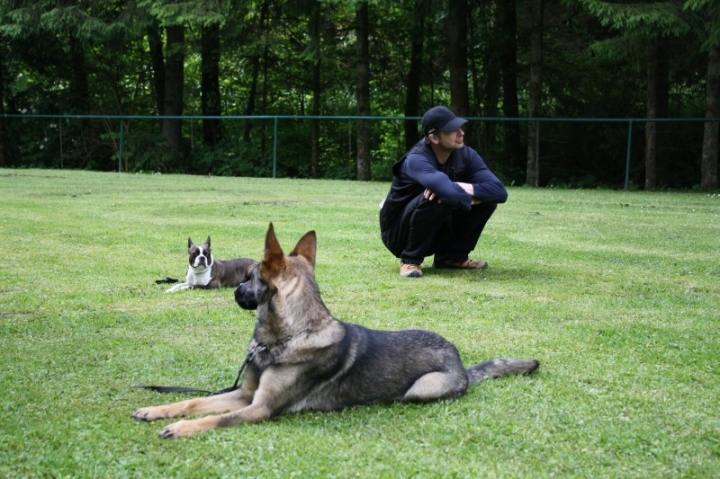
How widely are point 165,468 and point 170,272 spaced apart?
501 centimetres

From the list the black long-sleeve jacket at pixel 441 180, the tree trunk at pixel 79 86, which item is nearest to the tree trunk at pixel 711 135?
the black long-sleeve jacket at pixel 441 180

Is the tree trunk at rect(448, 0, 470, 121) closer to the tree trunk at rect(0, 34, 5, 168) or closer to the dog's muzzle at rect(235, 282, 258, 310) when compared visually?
the tree trunk at rect(0, 34, 5, 168)

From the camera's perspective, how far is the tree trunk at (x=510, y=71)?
1057 inches

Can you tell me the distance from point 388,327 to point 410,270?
2235 millimetres

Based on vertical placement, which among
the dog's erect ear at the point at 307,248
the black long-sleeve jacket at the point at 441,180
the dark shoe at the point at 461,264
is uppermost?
the black long-sleeve jacket at the point at 441,180

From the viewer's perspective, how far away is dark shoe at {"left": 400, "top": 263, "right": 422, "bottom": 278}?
8.07 metres

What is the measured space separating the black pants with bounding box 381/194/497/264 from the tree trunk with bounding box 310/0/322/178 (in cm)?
1905

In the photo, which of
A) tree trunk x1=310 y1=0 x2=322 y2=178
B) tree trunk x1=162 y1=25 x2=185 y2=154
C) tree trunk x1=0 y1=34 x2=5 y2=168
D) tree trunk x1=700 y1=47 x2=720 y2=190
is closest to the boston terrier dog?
tree trunk x1=700 y1=47 x2=720 y2=190

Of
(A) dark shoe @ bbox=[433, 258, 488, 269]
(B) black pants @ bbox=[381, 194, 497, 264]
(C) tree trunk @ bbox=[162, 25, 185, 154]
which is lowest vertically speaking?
(A) dark shoe @ bbox=[433, 258, 488, 269]

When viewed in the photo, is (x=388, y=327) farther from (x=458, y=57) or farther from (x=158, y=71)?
(x=158, y=71)

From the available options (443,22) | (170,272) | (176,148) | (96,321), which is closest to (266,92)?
(176,148)

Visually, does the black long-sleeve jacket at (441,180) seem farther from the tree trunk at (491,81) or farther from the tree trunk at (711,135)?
the tree trunk at (491,81)

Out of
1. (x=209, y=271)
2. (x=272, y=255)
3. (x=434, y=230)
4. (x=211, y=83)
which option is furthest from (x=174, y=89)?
(x=272, y=255)

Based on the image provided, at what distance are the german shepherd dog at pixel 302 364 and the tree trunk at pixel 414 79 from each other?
2323 centimetres
